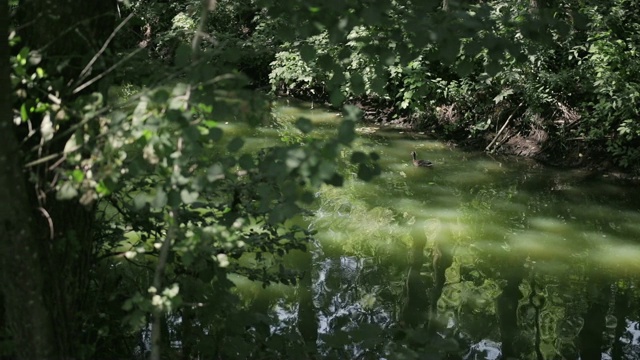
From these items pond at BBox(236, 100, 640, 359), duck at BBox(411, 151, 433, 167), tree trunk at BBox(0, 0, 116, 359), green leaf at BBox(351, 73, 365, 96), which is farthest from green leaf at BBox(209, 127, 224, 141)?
duck at BBox(411, 151, 433, 167)

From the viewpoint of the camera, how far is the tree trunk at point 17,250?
1619 mm

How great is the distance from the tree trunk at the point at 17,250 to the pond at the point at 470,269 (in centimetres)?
90

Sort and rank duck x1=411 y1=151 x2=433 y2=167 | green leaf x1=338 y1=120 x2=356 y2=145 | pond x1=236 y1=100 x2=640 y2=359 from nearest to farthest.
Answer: green leaf x1=338 y1=120 x2=356 y2=145, pond x1=236 y1=100 x2=640 y2=359, duck x1=411 y1=151 x2=433 y2=167

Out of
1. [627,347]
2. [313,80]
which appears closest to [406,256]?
[627,347]

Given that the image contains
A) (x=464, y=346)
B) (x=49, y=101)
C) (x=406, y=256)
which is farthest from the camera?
(x=406, y=256)

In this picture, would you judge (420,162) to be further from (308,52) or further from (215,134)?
(215,134)

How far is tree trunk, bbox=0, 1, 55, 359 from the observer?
1619mm

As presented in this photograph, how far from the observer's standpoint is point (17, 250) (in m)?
1.67

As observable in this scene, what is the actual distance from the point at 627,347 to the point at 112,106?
3.46 metres

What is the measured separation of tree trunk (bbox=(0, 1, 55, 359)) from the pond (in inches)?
35.4

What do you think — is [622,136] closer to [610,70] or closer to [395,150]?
[610,70]

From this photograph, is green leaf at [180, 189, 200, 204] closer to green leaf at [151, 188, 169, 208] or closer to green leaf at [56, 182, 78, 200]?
green leaf at [151, 188, 169, 208]

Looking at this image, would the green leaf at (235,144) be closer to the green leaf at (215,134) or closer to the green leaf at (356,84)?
the green leaf at (215,134)

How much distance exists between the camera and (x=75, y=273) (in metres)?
2.02
